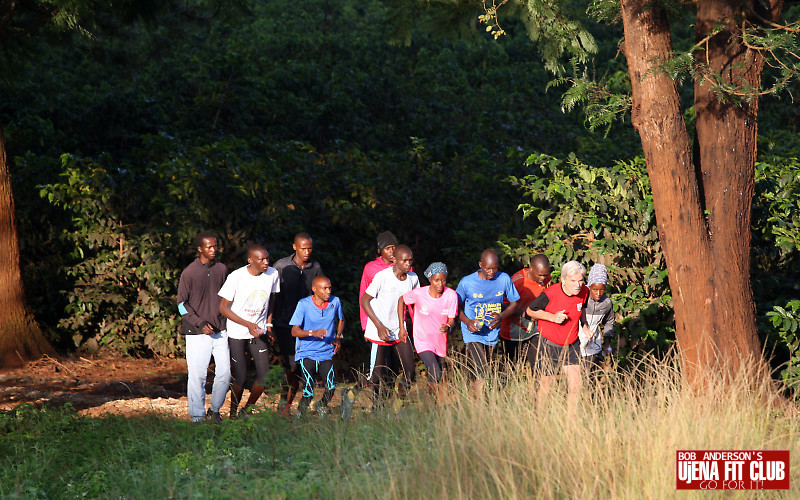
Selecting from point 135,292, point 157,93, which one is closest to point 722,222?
point 135,292

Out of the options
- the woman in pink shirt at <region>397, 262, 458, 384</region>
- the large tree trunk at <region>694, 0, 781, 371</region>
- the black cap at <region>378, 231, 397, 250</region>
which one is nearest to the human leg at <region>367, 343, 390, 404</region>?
the woman in pink shirt at <region>397, 262, 458, 384</region>

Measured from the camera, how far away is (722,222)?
7363 millimetres

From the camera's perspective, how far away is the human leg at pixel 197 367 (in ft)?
26.0

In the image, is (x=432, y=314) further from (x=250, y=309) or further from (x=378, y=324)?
(x=250, y=309)

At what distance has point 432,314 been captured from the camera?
791cm

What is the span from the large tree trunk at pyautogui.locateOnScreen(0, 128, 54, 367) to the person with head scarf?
23.9 feet

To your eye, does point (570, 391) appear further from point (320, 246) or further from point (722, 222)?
point (320, 246)

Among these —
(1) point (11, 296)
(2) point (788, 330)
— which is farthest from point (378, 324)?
(1) point (11, 296)

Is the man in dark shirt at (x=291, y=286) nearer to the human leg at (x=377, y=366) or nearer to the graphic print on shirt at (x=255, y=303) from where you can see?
the graphic print on shirt at (x=255, y=303)

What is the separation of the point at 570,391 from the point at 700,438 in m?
1.42

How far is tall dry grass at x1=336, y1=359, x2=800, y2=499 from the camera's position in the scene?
5.01 metres

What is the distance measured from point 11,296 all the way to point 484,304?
21.7 feet

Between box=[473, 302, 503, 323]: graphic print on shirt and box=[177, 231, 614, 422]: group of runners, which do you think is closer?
box=[177, 231, 614, 422]: group of runners

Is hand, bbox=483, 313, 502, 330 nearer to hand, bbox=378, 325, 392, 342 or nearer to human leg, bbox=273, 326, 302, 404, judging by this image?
hand, bbox=378, 325, 392, 342
